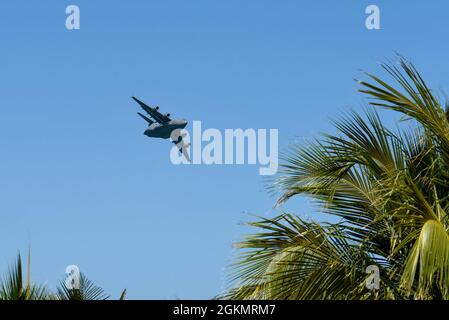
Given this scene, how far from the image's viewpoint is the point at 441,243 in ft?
25.4

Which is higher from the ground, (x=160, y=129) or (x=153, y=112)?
(x=153, y=112)

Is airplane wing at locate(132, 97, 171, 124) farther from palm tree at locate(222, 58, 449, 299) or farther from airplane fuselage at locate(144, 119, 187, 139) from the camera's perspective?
palm tree at locate(222, 58, 449, 299)

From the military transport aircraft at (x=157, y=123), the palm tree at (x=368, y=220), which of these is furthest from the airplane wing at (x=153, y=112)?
the palm tree at (x=368, y=220)

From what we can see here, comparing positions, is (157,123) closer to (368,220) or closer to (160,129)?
Result: (160,129)

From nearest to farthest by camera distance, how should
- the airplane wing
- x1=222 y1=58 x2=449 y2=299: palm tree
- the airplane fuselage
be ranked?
x1=222 y1=58 x2=449 y2=299: palm tree, the airplane fuselage, the airplane wing

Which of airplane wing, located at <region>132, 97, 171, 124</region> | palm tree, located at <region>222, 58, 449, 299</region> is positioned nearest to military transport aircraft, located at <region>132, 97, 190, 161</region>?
airplane wing, located at <region>132, 97, 171, 124</region>

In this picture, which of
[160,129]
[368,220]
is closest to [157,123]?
[160,129]

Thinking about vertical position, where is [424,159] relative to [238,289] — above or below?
above

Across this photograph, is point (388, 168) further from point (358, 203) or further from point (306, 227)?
point (306, 227)

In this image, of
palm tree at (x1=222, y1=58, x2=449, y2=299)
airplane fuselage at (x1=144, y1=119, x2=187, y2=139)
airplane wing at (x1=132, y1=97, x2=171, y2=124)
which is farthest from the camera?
airplane wing at (x1=132, y1=97, x2=171, y2=124)

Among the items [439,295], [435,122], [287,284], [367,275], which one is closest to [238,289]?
[287,284]
